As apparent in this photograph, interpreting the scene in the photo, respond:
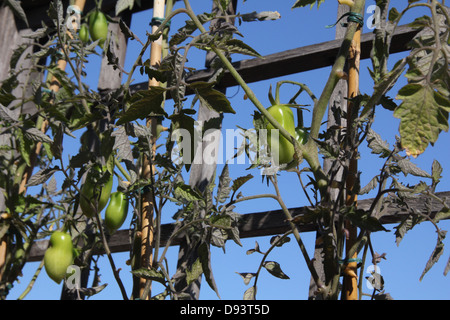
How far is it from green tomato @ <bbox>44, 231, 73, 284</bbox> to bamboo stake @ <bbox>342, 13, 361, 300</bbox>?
2.24 feet

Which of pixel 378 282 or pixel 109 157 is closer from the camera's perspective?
pixel 378 282

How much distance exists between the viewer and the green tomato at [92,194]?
3.26 feet

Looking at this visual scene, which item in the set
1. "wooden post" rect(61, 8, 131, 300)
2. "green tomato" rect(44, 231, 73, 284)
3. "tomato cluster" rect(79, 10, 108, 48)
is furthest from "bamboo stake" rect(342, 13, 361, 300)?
"tomato cluster" rect(79, 10, 108, 48)

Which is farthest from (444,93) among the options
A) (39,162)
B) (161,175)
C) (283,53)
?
(39,162)

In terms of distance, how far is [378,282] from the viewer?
80cm

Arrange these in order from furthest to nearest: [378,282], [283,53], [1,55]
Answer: [1,55] → [283,53] → [378,282]

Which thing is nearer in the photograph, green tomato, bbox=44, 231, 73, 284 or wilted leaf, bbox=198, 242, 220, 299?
wilted leaf, bbox=198, 242, 220, 299

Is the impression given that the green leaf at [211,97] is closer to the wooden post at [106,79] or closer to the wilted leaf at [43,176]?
the wilted leaf at [43,176]

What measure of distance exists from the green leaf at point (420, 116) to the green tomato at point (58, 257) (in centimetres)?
90

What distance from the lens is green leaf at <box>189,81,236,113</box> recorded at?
0.78 m

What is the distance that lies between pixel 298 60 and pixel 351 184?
1.91 feet

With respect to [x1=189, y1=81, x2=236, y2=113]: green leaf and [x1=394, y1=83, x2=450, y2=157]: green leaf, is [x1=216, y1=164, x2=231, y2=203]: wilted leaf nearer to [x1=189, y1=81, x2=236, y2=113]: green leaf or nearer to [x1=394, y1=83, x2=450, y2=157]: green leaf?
[x1=189, y1=81, x2=236, y2=113]: green leaf
